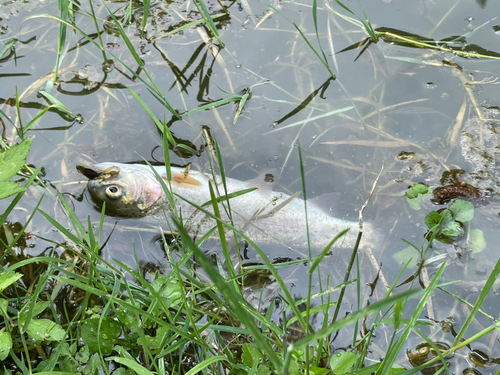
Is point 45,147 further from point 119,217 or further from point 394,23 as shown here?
point 394,23

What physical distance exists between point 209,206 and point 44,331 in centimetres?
174

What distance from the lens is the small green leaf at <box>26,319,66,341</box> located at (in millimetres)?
2514

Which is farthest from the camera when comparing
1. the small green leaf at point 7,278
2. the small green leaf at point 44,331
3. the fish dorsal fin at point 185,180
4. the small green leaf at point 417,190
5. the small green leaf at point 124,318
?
the fish dorsal fin at point 185,180

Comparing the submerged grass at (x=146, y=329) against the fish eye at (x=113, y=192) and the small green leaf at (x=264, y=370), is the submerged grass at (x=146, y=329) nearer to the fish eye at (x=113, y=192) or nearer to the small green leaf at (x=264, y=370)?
the small green leaf at (x=264, y=370)

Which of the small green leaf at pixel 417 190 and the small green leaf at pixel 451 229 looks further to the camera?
the small green leaf at pixel 417 190

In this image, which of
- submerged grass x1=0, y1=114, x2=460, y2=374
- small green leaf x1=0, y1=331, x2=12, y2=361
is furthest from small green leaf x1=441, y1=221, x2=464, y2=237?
small green leaf x1=0, y1=331, x2=12, y2=361

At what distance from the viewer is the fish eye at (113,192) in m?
3.66

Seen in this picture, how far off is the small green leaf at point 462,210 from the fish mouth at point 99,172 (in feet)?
10.5

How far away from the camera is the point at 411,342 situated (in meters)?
2.99

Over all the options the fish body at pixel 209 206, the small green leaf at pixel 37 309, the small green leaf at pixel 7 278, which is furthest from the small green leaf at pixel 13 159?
the fish body at pixel 209 206

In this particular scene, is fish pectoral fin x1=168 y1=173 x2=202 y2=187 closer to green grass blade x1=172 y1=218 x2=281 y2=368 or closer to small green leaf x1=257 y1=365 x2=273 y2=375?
small green leaf x1=257 y1=365 x2=273 y2=375

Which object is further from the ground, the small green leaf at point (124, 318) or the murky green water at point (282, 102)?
the murky green water at point (282, 102)

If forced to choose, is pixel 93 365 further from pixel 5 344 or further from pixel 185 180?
pixel 185 180

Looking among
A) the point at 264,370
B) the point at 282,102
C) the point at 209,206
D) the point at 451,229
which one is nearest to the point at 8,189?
the point at 209,206
